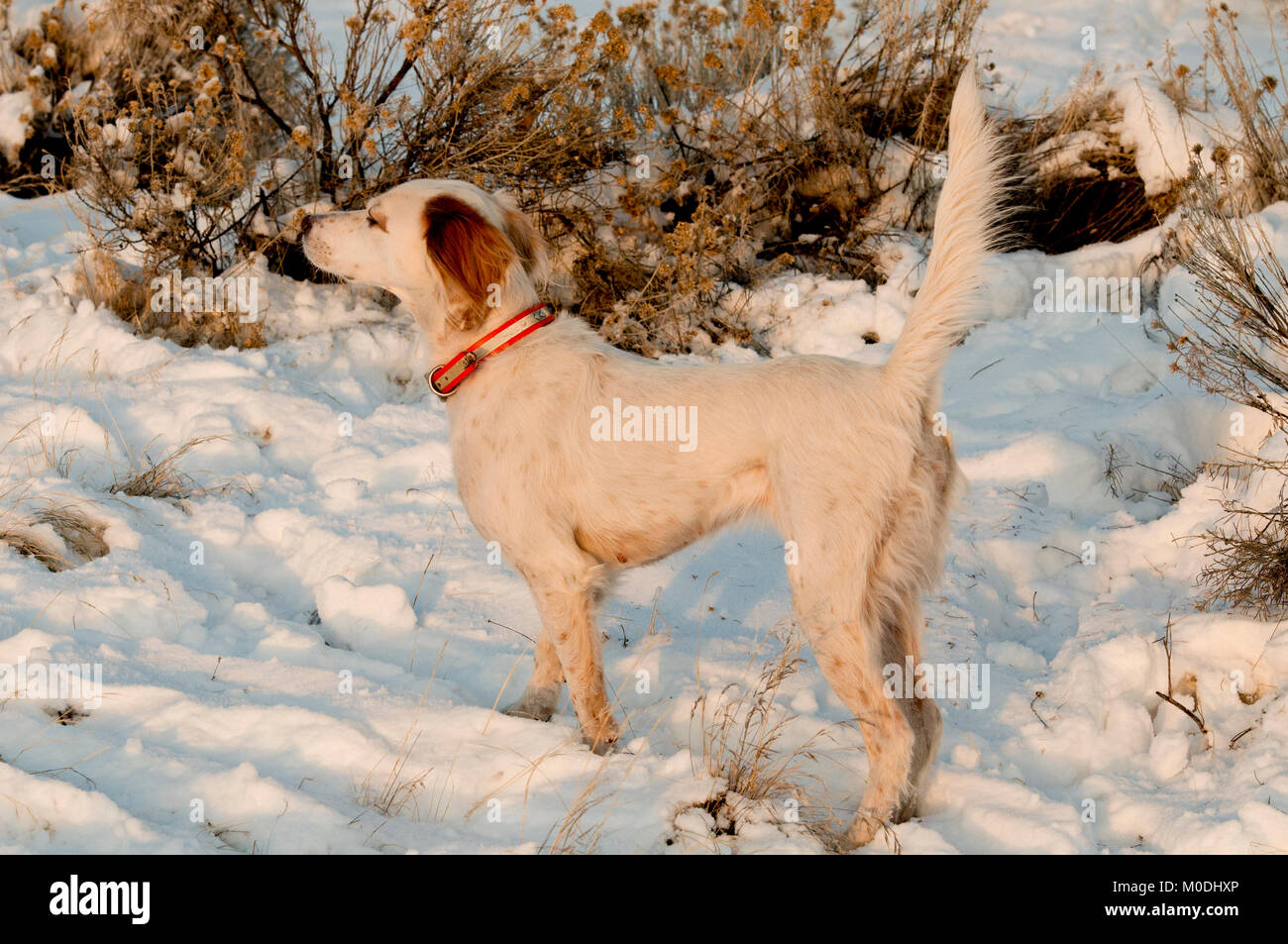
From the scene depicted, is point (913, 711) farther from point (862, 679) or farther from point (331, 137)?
point (331, 137)

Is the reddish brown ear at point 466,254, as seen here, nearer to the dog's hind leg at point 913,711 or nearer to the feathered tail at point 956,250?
the feathered tail at point 956,250

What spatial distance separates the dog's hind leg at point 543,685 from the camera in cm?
361

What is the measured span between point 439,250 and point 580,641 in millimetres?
1275

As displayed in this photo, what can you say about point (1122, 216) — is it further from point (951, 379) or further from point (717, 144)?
point (717, 144)

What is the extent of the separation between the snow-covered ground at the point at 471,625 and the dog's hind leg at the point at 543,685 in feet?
0.31

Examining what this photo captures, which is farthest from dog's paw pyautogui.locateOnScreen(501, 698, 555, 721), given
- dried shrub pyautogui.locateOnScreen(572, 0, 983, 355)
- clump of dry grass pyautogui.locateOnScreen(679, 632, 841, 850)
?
dried shrub pyautogui.locateOnScreen(572, 0, 983, 355)

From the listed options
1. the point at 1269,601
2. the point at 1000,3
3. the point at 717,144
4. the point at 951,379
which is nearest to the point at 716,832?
the point at 1269,601

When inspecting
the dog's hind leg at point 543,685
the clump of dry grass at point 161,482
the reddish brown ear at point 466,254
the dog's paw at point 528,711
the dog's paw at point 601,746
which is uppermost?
the reddish brown ear at point 466,254

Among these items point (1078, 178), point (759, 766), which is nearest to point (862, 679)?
point (759, 766)

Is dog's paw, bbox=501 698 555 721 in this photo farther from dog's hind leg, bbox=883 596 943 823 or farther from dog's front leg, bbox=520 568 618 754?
dog's hind leg, bbox=883 596 943 823

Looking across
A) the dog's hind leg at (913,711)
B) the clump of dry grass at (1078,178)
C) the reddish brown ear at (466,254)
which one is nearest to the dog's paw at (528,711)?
the dog's hind leg at (913,711)

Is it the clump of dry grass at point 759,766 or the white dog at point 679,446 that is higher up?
the white dog at point 679,446

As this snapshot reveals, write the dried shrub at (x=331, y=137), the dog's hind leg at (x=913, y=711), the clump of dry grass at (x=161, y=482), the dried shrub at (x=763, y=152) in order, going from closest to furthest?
the dog's hind leg at (x=913, y=711), the clump of dry grass at (x=161, y=482), the dried shrub at (x=331, y=137), the dried shrub at (x=763, y=152)

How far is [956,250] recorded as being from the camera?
9.64 ft
